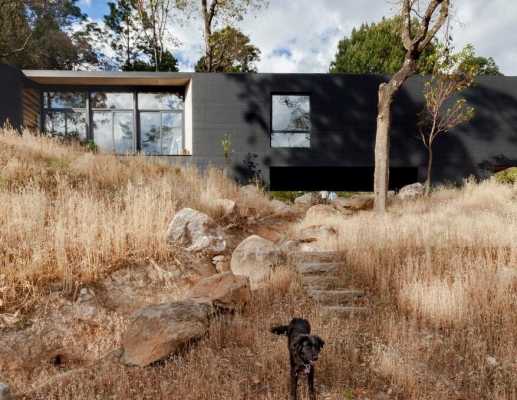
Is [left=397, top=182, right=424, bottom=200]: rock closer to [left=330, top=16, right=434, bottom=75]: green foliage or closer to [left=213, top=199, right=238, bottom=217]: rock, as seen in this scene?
[left=213, top=199, right=238, bottom=217]: rock

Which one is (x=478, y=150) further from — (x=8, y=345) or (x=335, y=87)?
(x=8, y=345)

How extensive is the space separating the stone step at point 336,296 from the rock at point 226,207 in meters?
3.75

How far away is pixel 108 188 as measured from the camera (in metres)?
7.98

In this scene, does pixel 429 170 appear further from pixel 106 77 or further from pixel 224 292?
pixel 106 77

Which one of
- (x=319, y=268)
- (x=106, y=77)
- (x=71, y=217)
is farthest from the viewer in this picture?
(x=106, y=77)

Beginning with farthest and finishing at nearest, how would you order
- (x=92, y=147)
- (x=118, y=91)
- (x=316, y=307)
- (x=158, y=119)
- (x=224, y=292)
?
(x=158, y=119) → (x=118, y=91) → (x=92, y=147) → (x=316, y=307) → (x=224, y=292)

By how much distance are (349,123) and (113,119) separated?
9722mm

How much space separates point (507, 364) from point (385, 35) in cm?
2713

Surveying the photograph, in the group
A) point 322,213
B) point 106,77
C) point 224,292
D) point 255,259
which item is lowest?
point 224,292

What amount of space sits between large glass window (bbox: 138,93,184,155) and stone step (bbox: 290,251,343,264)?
38.6 feet

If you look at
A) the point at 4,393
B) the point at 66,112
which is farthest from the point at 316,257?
the point at 66,112

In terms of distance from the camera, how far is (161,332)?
3.50m

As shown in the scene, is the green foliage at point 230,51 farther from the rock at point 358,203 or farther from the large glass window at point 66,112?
the rock at point 358,203

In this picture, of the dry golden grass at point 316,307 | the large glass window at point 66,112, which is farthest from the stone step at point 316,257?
the large glass window at point 66,112
